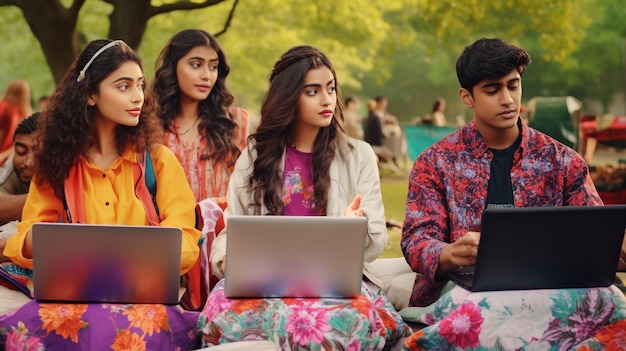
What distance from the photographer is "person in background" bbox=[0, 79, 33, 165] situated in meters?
10.7

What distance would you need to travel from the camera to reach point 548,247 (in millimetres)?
3432

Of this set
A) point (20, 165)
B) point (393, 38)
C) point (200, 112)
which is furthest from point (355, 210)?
point (393, 38)

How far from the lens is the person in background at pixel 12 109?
10672mm

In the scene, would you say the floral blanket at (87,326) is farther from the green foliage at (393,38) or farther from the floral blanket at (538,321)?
the green foliage at (393,38)

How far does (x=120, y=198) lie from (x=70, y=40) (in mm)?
4815

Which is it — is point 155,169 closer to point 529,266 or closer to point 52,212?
point 52,212

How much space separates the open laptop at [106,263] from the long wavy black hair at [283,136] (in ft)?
2.61

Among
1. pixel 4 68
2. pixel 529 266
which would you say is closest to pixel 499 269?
pixel 529 266

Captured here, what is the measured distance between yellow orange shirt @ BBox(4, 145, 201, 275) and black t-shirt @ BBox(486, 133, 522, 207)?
4.28 ft

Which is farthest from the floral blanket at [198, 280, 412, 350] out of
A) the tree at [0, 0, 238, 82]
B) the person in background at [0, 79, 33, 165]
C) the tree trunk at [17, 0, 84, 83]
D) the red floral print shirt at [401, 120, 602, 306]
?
the person in background at [0, 79, 33, 165]

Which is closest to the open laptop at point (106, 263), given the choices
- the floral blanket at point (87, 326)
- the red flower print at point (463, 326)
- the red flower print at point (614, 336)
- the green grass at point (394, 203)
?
the floral blanket at point (87, 326)

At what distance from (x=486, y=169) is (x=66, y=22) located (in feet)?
17.9

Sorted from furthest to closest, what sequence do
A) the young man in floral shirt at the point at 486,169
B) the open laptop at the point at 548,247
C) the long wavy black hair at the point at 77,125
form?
the long wavy black hair at the point at 77,125
the young man in floral shirt at the point at 486,169
the open laptop at the point at 548,247

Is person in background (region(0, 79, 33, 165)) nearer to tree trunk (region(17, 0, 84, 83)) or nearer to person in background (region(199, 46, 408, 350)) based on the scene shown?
tree trunk (region(17, 0, 84, 83))
